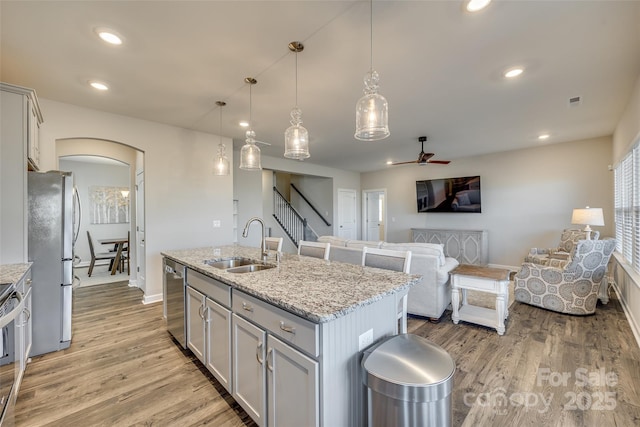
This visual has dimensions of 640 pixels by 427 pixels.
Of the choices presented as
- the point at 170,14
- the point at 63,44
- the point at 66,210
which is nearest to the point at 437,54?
the point at 170,14

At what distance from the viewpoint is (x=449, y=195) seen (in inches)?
273

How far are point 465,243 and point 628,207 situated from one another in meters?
2.97

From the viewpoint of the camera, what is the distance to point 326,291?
1.58 meters

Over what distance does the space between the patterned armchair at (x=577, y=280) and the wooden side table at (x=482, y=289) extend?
92 cm

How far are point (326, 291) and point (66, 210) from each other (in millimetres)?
2919

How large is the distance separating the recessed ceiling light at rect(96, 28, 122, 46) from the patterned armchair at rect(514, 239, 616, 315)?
17.7ft

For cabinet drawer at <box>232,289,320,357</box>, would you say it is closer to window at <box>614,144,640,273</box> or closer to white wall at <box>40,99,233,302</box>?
white wall at <box>40,99,233,302</box>

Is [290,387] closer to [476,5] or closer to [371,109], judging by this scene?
[371,109]

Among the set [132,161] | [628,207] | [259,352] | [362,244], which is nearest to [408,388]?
[259,352]

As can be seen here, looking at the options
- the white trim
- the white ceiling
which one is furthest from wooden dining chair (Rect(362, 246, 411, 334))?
the white trim

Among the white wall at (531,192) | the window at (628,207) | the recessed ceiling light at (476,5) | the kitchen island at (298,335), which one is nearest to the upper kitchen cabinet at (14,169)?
the kitchen island at (298,335)

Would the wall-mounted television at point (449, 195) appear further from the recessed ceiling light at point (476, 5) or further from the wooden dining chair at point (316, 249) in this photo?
the recessed ceiling light at point (476, 5)

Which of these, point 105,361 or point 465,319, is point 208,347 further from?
point 465,319

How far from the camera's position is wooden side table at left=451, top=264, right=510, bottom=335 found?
3.02 meters
